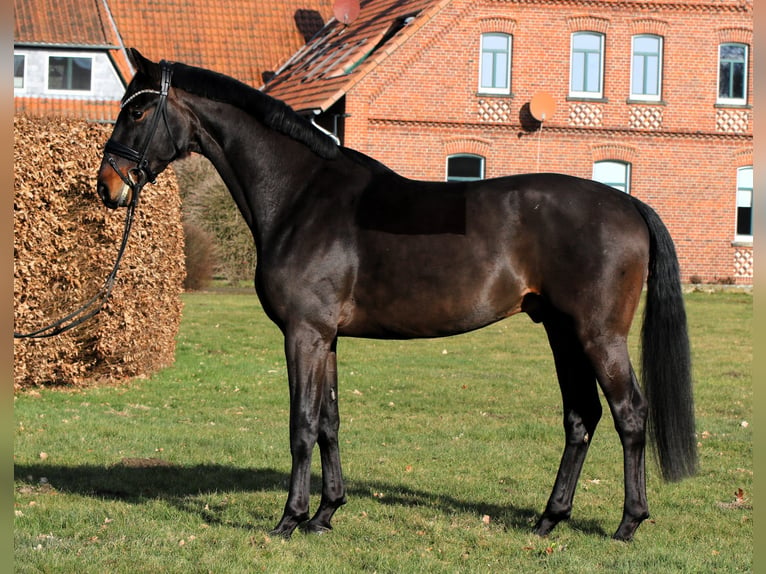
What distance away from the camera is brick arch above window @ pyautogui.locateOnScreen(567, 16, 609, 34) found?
95.3ft

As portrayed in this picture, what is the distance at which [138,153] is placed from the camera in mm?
5660

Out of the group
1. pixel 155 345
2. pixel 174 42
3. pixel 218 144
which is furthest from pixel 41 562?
pixel 174 42

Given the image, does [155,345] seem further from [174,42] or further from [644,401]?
[174,42]

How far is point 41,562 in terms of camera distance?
4965 mm

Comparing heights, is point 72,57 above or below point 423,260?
above

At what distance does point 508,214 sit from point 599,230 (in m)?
0.52

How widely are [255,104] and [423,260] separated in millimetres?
1398

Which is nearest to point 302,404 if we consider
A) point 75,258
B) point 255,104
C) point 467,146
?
point 255,104

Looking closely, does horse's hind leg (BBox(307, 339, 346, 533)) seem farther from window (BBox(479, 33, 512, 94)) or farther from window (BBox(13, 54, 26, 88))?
window (BBox(13, 54, 26, 88))

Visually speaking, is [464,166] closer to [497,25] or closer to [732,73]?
[497,25]

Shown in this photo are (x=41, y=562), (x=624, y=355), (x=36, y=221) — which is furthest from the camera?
(x=36, y=221)

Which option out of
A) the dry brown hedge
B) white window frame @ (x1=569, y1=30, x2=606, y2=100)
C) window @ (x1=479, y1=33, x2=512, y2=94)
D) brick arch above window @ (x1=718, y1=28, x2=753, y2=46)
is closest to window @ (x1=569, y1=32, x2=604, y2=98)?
white window frame @ (x1=569, y1=30, x2=606, y2=100)

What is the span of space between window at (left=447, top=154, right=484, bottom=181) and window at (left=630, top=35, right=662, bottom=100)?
5128 millimetres

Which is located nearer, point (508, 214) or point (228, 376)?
point (508, 214)
